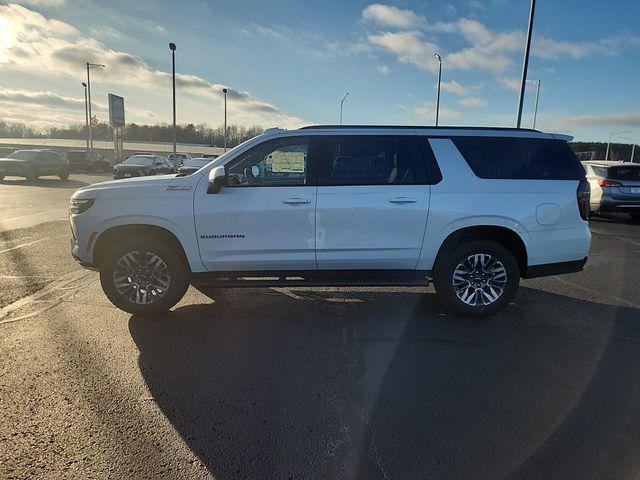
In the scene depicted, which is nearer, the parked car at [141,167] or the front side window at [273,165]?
the front side window at [273,165]

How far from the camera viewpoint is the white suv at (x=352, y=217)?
4.57 m

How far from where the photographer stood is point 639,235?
35.4 feet

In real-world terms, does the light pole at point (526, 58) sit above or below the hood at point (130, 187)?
above

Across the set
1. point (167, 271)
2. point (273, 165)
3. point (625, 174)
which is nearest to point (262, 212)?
point (273, 165)

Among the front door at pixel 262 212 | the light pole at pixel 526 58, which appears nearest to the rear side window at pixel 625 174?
the light pole at pixel 526 58

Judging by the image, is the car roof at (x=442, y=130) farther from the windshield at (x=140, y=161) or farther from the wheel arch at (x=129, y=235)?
the windshield at (x=140, y=161)

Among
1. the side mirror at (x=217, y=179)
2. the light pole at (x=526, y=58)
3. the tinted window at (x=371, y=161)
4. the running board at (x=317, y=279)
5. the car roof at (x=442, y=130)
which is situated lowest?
the running board at (x=317, y=279)

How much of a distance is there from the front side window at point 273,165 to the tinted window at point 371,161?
0.22 meters

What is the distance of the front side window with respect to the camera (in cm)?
462

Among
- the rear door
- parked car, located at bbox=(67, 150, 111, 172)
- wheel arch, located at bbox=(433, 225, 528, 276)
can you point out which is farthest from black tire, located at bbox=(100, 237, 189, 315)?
parked car, located at bbox=(67, 150, 111, 172)

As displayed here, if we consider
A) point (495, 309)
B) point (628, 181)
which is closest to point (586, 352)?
point (495, 309)

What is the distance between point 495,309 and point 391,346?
1497 millimetres

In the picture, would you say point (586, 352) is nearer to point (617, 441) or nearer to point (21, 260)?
point (617, 441)

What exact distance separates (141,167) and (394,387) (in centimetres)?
2711
